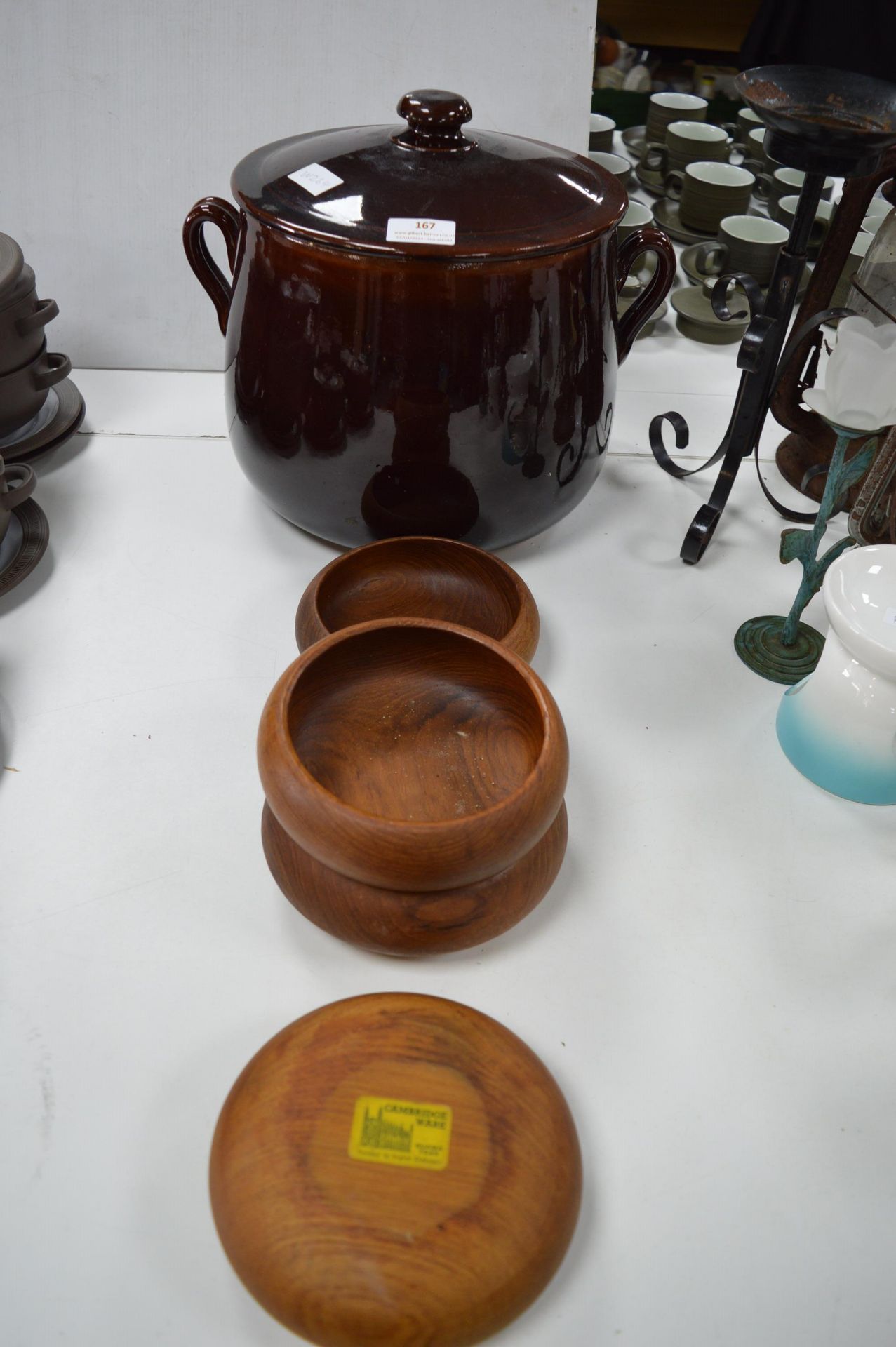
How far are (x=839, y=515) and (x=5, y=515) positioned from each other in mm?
835

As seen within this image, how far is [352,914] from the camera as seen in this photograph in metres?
0.58

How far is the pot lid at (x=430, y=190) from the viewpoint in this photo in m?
0.69

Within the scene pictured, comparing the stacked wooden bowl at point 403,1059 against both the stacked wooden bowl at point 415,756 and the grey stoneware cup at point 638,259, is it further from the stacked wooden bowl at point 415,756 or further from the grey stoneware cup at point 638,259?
the grey stoneware cup at point 638,259

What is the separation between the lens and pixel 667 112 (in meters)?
1.70

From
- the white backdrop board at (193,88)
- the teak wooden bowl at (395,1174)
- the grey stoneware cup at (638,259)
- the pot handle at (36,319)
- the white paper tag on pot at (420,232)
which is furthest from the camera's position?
the grey stoneware cup at (638,259)

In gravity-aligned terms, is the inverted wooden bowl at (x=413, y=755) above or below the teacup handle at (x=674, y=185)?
below

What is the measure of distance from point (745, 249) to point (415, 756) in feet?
3.10

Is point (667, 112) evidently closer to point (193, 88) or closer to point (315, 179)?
point (193, 88)

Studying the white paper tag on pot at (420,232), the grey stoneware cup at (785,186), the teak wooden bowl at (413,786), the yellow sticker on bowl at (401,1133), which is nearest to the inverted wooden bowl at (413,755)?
the teak wooden bowl at (413,786)

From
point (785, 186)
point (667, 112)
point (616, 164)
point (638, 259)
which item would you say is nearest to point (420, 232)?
point (638, 259)

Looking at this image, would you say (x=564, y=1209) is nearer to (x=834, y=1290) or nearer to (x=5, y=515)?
(x=834, y=1290)

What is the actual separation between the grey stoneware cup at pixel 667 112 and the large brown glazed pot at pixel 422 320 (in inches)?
41.4

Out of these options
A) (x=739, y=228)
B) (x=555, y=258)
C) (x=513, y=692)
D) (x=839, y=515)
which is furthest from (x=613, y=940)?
(x=739, y=228)

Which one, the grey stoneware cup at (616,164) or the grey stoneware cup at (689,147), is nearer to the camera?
the grey stoneware cup at (616,164)
